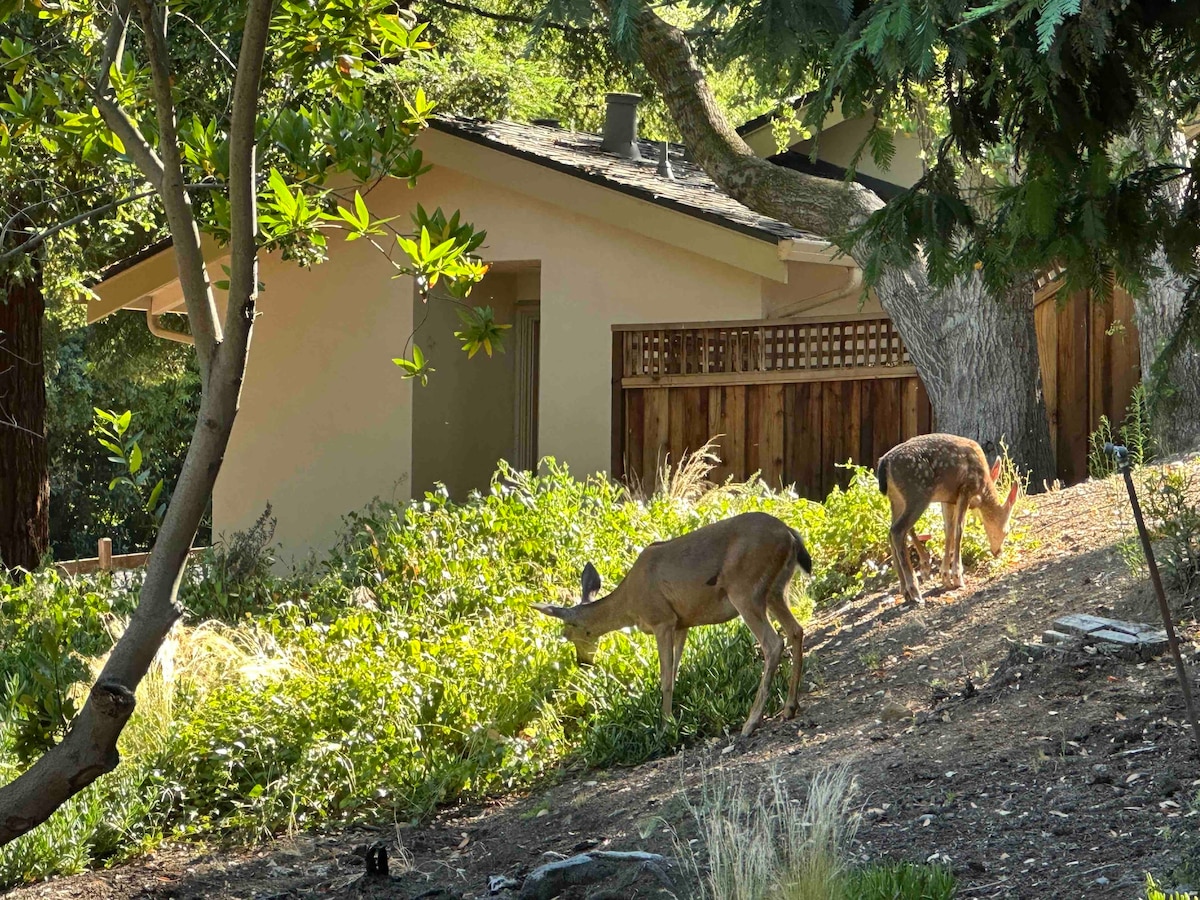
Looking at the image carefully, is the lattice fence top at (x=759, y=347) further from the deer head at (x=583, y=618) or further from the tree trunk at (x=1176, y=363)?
the deer head at (x=583, y=618)

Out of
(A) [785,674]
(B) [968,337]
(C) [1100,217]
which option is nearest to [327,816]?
(A) [785,674]

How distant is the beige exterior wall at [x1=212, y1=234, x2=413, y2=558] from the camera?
17.4 meters

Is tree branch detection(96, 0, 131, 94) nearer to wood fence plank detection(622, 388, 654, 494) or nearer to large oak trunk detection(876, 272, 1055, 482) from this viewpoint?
large oak trunk detection(876, 272, 1055, 482)

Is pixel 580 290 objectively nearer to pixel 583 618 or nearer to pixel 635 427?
pixel 635 427

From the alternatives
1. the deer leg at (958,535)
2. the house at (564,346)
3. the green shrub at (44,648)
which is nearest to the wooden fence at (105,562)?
the house at (564,346)

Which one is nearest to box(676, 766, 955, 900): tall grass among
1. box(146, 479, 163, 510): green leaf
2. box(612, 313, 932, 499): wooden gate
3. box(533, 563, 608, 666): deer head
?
box(146, 479, 163, 510): green leaf

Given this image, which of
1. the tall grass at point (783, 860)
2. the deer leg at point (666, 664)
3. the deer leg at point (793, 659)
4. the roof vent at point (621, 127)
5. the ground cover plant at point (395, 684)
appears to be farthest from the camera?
the roof vent at point (621, 127)

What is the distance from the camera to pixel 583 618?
9.33 meters

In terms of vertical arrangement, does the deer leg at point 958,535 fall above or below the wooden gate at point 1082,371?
below

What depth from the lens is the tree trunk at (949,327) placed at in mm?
13172

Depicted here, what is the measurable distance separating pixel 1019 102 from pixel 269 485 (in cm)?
1387

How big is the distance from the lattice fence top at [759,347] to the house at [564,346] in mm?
22

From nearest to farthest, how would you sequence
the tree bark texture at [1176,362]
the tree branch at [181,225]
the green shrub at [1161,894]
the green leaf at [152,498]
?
the green shrub at [1161,894] → the green leaf at [152,498] → the tree branch at [181,225] → the tree bark texture at [1176,362]

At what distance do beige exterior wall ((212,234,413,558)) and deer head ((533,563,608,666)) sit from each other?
312 inches
